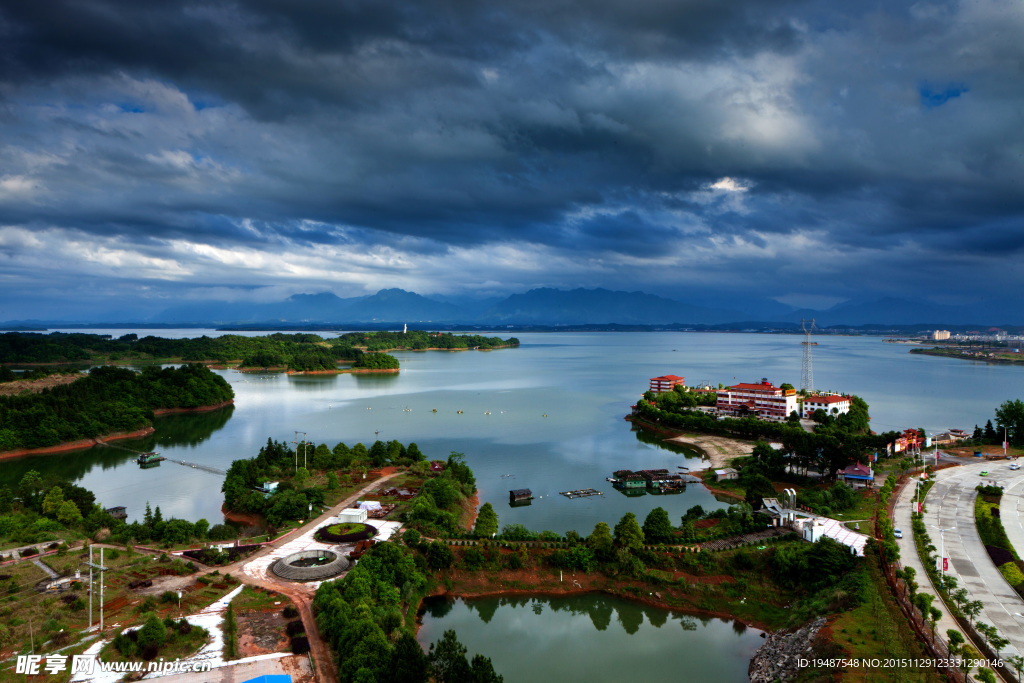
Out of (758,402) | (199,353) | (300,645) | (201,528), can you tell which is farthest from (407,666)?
(199,353)

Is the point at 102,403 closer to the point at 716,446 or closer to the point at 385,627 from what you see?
the point at 385,627

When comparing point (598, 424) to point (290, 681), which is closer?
point (290, 681)

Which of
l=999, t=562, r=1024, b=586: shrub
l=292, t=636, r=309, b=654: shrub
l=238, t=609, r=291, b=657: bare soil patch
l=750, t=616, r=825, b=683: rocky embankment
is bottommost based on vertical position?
l=750, t=616, r=825, b=683: rocky embankment

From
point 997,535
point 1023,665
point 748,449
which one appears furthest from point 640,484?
point 1023,665

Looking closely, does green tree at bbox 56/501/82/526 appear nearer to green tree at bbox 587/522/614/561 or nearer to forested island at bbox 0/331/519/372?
green tree at bbox 587/522/614/561

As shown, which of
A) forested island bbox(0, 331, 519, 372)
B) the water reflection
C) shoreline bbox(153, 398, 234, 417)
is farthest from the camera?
forested island bbox(0, 331, 519, 372)

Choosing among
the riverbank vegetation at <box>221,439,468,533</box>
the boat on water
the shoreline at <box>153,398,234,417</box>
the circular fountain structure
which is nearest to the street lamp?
the riverbank vegetation at <box>221,439,468,533</box>

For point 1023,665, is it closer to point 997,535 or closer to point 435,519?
point 997,535
